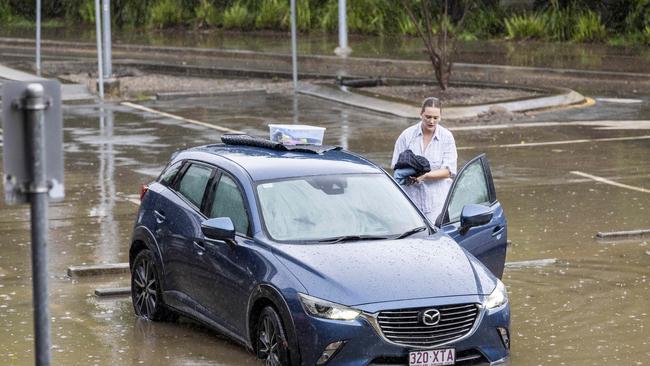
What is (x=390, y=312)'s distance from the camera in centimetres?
885

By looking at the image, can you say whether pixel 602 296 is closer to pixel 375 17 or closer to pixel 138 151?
pixel 138 151

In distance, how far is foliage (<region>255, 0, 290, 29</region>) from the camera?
140 ft

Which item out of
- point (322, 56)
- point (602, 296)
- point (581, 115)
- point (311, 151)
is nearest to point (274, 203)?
point (311, 151)

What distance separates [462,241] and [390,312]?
73.0 inches

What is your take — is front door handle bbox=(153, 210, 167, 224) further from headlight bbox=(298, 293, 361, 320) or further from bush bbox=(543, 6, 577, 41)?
bush bbox=(543, 6, 577, 41)

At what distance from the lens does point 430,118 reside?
11.6 meters

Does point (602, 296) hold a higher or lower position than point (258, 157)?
lower

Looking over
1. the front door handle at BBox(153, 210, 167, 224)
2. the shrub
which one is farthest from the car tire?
the shrub

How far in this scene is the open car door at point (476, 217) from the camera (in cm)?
1045

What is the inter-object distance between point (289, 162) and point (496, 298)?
1995mm

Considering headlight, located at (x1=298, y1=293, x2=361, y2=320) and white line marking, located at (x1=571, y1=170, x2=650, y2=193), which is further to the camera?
white line marking, located at (x1=571, y1=170, x2=650, y2=193)

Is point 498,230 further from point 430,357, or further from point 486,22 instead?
point 486,22

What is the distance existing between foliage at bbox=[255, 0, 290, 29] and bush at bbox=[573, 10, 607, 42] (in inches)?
371

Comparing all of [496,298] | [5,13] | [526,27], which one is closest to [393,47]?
[526,27]
